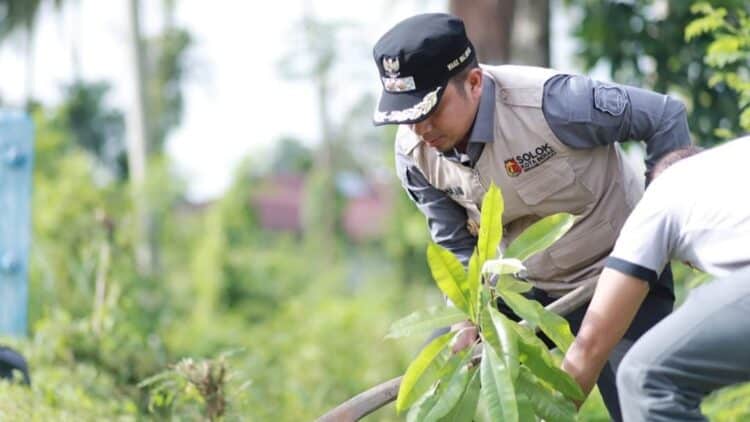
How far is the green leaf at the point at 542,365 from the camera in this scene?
11.4ft

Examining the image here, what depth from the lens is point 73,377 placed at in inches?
A: 264

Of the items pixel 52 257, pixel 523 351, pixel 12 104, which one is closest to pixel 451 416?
pixel 523 351

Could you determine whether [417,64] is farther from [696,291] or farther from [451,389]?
[696,291]

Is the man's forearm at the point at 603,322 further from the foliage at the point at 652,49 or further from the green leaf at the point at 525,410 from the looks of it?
the foliage at the point at 652,49

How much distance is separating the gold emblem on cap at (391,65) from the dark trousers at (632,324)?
0.80 meters

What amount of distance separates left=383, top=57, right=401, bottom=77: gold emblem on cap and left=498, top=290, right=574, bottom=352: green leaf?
2.53ft

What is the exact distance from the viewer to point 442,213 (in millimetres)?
4398

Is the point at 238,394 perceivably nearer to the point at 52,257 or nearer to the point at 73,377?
the point at 73,377

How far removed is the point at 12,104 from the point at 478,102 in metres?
35.4

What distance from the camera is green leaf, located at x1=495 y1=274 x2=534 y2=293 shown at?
3.69 m

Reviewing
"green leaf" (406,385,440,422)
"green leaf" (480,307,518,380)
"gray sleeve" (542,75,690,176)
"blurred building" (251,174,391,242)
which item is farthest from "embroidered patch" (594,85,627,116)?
"blurred building" (251,174,391,242)

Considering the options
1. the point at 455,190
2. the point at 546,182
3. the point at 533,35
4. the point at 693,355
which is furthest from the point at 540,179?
the point at 533,35

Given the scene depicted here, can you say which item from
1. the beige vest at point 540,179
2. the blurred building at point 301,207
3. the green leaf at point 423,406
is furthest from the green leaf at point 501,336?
the blurred building at point 301,207

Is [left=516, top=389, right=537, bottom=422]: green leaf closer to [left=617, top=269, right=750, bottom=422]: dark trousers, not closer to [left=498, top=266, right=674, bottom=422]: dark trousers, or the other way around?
[left=617, top=269, right=750, bottom=422]: dark trousers
